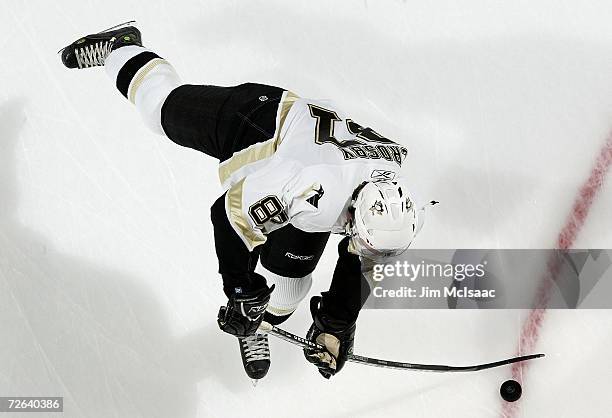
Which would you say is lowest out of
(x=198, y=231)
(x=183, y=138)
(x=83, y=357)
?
(x=83, y=357)

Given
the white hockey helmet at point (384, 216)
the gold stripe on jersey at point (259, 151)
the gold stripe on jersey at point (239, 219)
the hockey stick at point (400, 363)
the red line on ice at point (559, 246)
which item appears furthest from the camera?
the red line on ice at point (559, 246)

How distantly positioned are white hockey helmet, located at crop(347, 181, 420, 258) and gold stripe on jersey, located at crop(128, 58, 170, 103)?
1.37 m

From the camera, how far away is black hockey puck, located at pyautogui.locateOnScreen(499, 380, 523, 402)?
5.25 meters

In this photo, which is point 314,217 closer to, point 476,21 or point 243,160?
point 243,160

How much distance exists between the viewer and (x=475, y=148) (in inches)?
221

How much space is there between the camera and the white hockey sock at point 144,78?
201 inches

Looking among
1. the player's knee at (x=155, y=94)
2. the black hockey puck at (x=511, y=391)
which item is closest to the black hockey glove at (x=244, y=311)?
the player's knee at (x=155, y=94)

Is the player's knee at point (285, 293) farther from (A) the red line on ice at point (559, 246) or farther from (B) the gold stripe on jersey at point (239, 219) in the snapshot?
(A) the red line on ice at point (559, 246)

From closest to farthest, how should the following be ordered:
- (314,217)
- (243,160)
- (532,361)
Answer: (314,217)
(243,160)
(532,361)

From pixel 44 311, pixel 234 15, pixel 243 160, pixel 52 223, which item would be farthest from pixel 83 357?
pixel 234 15

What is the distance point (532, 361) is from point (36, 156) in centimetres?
250

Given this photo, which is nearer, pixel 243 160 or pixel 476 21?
pixel 243 160

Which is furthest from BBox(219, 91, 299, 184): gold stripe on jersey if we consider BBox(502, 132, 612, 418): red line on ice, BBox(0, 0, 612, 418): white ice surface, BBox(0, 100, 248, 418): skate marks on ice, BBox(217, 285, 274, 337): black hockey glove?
BBox(502, 132, 612, 418): red line on ice

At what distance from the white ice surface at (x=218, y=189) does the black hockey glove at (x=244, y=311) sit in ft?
2.40
